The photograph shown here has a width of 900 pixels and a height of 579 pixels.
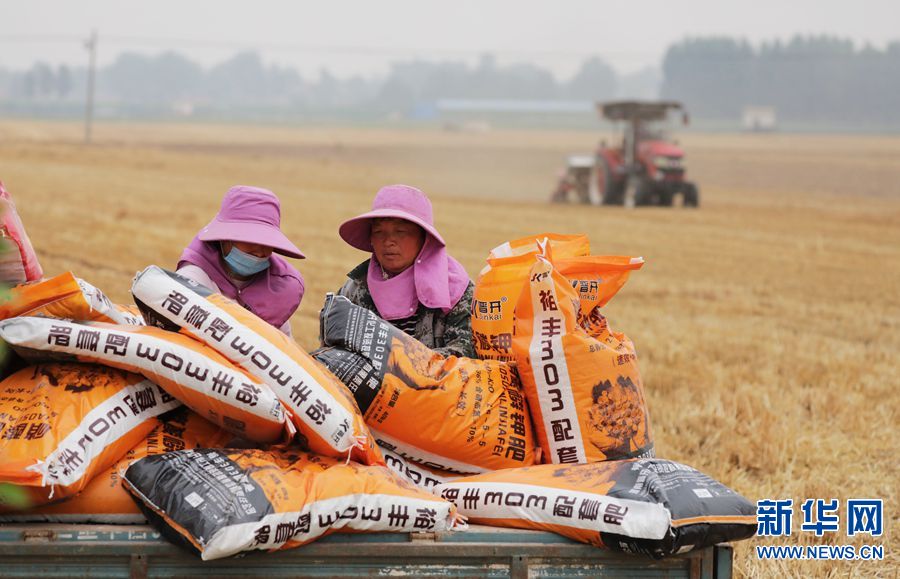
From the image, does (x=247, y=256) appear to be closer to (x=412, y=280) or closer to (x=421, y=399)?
(x=412, y=280)

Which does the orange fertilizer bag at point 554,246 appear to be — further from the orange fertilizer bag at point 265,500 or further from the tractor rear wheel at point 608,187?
the tractor rear wheel at point 608,187

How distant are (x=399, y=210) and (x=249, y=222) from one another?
0.50 m

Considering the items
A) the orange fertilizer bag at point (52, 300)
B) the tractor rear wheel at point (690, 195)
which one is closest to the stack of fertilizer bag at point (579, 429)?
the orange fertilizer bag at point (52, 300)

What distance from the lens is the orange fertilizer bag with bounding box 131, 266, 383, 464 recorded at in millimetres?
2975

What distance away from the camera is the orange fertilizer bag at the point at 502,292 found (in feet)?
11.9

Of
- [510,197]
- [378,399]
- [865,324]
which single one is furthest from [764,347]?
[510,197]

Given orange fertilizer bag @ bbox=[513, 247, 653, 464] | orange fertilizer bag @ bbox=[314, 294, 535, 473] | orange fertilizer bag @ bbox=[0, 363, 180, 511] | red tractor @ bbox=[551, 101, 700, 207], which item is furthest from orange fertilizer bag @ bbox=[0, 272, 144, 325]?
red tractor @ bbox=[551, 101, 700, 207]

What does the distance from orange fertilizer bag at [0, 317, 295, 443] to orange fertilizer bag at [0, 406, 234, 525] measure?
0.17 meters

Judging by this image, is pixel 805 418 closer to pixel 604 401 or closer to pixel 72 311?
pixel 604 401

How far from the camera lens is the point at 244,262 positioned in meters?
3.84

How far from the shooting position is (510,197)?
26.4 meters

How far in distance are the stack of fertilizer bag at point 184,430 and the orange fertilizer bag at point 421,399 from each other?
146mm

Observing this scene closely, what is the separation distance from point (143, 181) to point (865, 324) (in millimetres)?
18219

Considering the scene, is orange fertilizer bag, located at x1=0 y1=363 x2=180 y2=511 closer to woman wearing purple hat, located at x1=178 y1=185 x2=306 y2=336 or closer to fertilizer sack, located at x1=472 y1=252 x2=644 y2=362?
woman wearing purple hat, located at x1=178 y1=185 x2=306 y2=336
